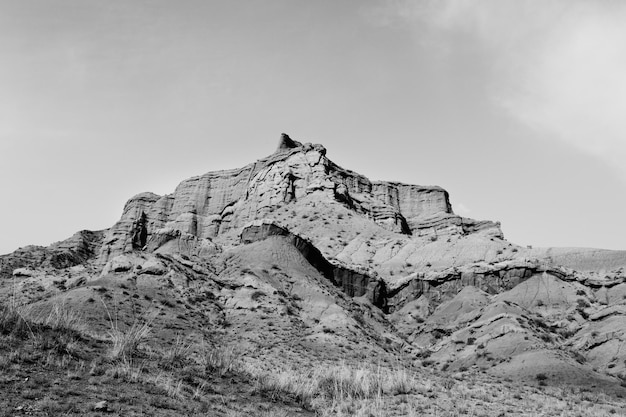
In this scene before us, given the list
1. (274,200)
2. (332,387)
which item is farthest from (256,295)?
(274,200)

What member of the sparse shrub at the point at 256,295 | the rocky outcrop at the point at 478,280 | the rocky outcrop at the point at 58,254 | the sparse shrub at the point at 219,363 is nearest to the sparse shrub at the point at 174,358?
the sparse shrub at the point at 219,363

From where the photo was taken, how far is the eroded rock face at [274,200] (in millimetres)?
105062

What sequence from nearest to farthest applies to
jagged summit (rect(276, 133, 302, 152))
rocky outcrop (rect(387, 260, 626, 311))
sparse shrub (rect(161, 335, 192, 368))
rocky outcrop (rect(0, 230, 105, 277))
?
sparse shrub (rect(161, 335, 192, 368)) → rocky outcrop (rect(387, 260, 626, 311)) → rocky outcrop (rect(0, 230, 105, 277)) → jagged summit (rect(276, 133, 302, 152))

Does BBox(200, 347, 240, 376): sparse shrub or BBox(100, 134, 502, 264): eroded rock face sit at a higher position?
BBox(100, 134, 502, 264): eroded rock face

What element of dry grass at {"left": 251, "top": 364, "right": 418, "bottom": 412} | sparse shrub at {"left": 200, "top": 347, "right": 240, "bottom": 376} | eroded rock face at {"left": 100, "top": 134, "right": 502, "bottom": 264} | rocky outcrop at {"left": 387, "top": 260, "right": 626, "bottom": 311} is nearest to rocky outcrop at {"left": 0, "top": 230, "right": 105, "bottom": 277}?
eroded rock face at {"left": 100, "top": 134, "right": 502, "bottom": 264}

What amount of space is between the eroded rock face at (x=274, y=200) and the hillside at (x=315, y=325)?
1593 millimetres

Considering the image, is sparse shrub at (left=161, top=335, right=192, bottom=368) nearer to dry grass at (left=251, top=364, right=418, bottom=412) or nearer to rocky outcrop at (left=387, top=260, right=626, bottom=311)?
dry grass at (left=251, top=364, right=418, bottom=412)

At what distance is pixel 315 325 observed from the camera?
42969 mm

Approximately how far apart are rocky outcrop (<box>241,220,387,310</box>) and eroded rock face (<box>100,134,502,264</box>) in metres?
33.9

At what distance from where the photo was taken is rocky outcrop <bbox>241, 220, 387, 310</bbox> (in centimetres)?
6162

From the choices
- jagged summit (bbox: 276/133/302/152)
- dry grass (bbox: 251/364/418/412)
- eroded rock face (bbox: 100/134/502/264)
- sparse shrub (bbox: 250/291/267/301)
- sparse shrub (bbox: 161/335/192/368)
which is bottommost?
dry grass (bbox: 251/364/418/412)

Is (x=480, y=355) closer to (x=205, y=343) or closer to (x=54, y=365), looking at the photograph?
(x=205, y=343)

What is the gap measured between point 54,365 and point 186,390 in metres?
3.18

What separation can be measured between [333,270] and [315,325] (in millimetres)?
20693
